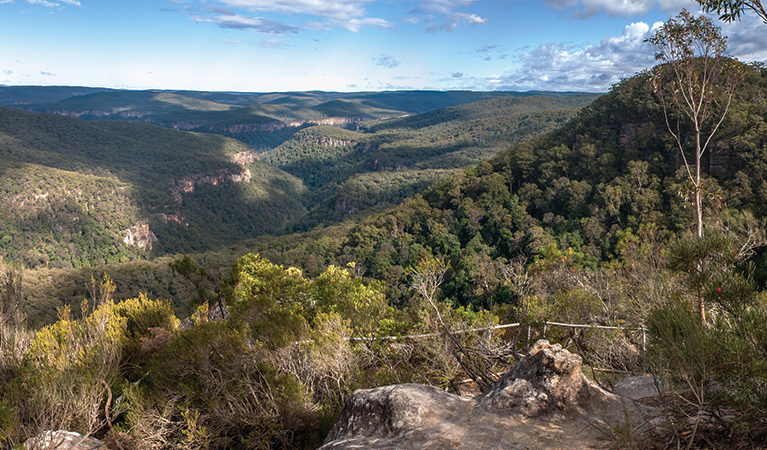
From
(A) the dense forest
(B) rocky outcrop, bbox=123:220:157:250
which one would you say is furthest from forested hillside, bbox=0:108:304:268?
(A) the dense forest

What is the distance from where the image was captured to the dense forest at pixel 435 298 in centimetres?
584

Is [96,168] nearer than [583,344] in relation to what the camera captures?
No

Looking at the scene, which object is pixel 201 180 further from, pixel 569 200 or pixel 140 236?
pixel 569 200

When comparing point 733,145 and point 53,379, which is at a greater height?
point 733,145

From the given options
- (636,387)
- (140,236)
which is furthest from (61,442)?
(140,236)

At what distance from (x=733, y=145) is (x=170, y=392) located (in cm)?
4939

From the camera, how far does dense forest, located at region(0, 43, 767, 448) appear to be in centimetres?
584

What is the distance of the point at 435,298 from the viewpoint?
10.5 m

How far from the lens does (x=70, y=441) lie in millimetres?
8320

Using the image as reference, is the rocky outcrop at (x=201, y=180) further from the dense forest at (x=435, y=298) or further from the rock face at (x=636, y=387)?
the rock face at (x=636, y=387)

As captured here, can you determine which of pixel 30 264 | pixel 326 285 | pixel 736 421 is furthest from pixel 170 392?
pixel 30 264

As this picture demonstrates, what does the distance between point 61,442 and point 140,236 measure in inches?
5266

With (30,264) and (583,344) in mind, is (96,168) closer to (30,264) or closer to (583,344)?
(30,264)

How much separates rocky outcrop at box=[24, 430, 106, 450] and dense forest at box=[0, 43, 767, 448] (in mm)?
318
